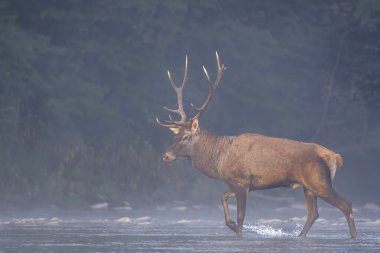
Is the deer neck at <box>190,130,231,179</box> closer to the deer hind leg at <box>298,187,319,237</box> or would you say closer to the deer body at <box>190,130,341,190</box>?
the deer body at <box>190,130,341,190</box>

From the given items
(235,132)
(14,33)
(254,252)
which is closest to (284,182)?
(254,252)

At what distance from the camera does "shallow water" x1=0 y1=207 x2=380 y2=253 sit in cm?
1248

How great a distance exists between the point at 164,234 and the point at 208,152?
5.49 ft

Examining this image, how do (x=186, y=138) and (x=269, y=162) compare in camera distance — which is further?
(x=186, y=138)

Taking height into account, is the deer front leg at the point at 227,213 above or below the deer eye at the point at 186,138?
below

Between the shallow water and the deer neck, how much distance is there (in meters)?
0.87

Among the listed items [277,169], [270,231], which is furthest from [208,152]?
[270,231]

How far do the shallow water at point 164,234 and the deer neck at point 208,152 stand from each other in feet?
2.86

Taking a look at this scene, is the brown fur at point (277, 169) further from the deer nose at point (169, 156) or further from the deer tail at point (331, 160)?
the deer nose at point (169, 156)

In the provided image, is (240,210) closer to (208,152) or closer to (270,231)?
(270,231)

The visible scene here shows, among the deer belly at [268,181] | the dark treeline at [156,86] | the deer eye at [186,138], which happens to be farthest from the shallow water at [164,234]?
the dark treeline at [156,86]

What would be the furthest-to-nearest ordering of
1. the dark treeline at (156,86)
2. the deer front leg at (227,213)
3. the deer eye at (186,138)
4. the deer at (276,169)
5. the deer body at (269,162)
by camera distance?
the dark treeline at (156,86)
the deer eye at (186,138)
the deer body at (269,162)
the deer at (276,169)
the deer front leg at (227,213)

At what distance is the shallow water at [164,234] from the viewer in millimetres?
12484

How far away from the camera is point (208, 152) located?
16016 mm
